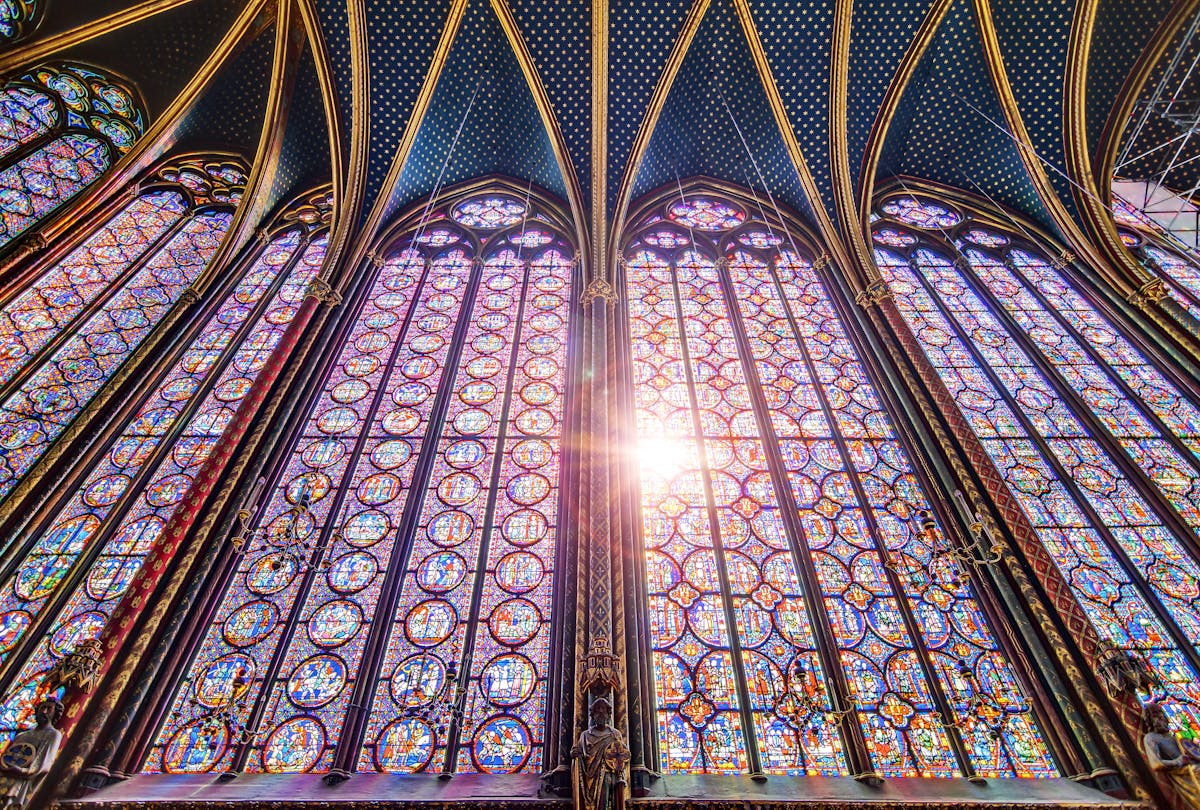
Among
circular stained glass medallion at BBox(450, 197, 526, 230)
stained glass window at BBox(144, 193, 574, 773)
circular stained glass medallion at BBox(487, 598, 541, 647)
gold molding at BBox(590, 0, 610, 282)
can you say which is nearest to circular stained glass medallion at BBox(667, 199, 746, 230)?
gold molding at BBox(590, 0, 610, 282)

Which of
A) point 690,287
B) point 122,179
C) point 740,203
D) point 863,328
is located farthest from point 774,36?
point 122,179

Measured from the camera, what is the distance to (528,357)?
35.5 feet

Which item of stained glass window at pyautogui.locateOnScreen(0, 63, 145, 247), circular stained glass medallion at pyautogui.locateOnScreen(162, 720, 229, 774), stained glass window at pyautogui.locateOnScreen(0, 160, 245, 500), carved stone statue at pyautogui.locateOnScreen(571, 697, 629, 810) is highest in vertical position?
stained glass window at pyautogui.locateOnScreen(0, 63, 145, 247)

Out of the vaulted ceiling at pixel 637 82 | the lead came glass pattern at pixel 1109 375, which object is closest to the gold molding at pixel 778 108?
the vaulted ceiling at pixel 637 82

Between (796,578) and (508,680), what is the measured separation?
3070mm

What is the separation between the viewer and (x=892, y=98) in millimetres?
14047

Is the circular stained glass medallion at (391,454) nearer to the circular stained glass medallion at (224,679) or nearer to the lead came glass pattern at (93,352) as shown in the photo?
the circular stained glass medallion at (224,679)

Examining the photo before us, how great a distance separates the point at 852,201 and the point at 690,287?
3.54 meters

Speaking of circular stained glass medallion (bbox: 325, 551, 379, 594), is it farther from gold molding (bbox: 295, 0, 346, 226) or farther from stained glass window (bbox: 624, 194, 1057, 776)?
gold molding (bbox: 295, 0, 346, 226)

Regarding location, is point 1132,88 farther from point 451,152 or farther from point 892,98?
point 451,152

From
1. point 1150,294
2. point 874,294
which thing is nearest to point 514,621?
point 874,294

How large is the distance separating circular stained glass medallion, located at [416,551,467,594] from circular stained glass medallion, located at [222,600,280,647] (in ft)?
4.56

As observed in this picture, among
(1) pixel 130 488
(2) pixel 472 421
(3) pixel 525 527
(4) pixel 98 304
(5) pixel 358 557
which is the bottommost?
(5) pixel 358 557

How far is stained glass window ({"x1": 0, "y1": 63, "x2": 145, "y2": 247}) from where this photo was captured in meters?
11.0
